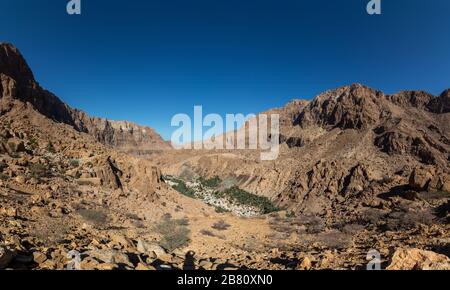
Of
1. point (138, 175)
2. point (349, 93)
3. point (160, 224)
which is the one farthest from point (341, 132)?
point (160, 224)

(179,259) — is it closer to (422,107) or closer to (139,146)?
(422,107)

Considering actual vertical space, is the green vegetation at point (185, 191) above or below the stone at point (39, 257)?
below

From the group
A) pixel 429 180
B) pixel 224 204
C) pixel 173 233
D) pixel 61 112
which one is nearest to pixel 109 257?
pixel 173 233

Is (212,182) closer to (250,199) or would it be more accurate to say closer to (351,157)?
(250,199)

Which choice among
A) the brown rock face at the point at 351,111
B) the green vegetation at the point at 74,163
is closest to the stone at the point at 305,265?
the green vegetation at the point at 74,163

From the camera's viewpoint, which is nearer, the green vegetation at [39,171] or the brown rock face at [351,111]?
the green vegetation at [39,171]

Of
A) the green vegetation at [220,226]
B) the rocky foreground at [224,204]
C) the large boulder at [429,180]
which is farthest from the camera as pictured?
the large boulder at [429,180]

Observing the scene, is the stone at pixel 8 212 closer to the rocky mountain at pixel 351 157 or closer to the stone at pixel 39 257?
the stone at pixel 39 257
